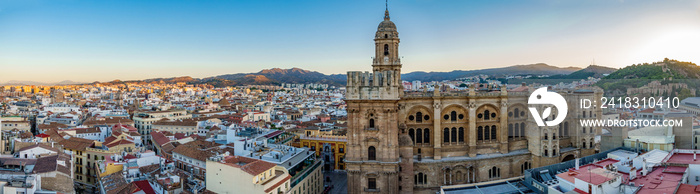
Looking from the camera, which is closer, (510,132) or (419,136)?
(419,136)

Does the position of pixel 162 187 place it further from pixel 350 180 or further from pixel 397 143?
pixel 397 143

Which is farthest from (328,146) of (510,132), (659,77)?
(659,77)

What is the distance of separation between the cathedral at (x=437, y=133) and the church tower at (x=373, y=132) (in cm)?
7

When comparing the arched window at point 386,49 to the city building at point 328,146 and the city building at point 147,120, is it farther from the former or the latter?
the city building at point 147,120

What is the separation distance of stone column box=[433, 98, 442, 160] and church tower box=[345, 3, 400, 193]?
10.3 feet

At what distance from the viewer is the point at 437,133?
102ft

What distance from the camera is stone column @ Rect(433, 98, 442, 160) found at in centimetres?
3083

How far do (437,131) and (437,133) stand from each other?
144 mm

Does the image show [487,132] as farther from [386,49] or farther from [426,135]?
[386,49]

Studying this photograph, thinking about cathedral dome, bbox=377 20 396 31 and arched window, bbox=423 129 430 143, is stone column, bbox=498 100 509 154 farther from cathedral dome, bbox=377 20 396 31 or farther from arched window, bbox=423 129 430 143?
cathedral dome, bbox=377 20 396 31

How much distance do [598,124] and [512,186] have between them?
561 inches

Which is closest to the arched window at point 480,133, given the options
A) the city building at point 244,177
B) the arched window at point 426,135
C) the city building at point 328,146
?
the arched window at point 426,135

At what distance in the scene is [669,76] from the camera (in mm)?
54812

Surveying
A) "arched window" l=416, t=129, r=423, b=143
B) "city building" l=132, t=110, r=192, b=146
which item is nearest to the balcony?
"arched window" l=416, t=129, r=423, b=143
